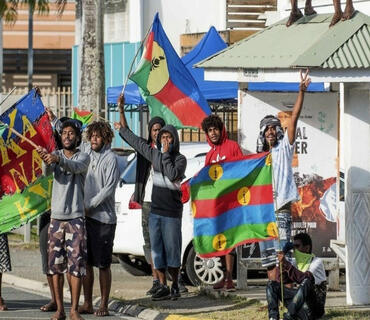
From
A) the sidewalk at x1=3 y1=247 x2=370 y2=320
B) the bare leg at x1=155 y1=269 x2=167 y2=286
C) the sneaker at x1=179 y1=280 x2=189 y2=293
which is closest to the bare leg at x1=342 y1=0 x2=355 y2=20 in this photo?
the sidewalk at x1=3 y1=247 x2=370 y2=320

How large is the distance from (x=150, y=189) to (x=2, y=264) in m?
1.94

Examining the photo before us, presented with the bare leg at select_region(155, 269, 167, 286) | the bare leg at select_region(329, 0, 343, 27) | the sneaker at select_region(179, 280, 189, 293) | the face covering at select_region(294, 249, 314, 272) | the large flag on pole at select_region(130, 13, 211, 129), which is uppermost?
the bare leg at select_region(329, 0, 343, 27)

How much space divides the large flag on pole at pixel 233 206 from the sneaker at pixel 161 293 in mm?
1400

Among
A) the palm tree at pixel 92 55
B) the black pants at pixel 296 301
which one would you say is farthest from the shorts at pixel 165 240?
the palm tree at pixel 92 55

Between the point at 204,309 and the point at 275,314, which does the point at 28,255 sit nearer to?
the point at 204,309

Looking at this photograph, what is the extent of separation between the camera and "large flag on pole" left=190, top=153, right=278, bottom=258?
1217 cm

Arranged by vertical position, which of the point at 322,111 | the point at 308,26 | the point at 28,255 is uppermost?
the point at 308,26

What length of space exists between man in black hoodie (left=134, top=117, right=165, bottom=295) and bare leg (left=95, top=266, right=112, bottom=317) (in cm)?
88

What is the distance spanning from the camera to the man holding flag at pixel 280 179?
1227 centimetres

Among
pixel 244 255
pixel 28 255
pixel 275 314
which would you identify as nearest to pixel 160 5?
pixel 28 255

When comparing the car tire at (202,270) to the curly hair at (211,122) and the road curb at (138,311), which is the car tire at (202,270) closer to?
the road curb at (138,311)

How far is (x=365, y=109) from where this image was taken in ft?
41.7

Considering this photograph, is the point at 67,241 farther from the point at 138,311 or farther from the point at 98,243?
the point at 138,311

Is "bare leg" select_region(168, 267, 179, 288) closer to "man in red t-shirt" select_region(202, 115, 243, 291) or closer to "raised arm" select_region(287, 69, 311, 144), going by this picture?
"man in red t-shirt" select_region(202, 115, 243, 291)
